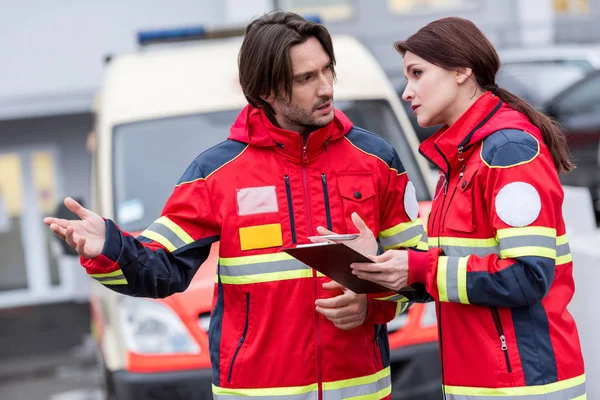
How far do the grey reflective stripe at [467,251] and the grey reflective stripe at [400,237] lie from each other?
0.44 m

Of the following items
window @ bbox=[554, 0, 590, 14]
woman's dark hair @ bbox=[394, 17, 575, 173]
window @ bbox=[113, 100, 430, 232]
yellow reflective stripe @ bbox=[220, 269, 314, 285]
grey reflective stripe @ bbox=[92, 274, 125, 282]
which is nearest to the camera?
woman's dark hair @ bbox=[394, 17, 575, 173]

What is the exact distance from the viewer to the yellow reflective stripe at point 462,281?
270 centimetres

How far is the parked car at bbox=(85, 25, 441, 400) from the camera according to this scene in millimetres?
4730

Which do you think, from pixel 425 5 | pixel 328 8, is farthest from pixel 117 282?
pixel 425 5

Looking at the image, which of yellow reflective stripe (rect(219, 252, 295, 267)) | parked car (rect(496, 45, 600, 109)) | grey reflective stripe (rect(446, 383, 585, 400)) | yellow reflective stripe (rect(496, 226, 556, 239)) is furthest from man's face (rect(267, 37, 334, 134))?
parked car (rect(496, 45, 600, 109))

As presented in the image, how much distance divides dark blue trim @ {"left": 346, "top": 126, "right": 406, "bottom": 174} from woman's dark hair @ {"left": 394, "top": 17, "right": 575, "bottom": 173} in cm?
44

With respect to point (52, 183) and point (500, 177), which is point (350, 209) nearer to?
point (500, 177)

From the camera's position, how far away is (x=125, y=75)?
19.6 feet

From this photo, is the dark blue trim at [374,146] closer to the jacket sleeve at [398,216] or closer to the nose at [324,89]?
the jacket sleeve at [398,216]

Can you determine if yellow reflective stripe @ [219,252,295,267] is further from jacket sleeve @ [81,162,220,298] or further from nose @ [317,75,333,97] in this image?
nose @ [317,75,333,97]

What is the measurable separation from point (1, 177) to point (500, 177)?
11.6 m

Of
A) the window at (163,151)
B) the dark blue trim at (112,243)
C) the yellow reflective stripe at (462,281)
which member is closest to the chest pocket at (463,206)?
the yellow reflective stripe at (462,281)

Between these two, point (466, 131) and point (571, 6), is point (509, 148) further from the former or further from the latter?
point (571, 6)

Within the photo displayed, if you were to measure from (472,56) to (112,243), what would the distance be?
1.15m
